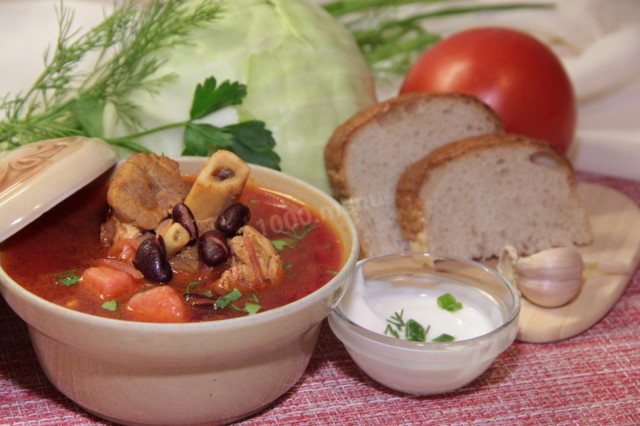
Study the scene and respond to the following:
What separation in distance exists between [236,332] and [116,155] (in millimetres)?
770

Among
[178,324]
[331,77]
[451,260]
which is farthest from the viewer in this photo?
[331,77]

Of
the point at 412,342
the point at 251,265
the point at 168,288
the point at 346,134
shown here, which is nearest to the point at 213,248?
the point at 251,265

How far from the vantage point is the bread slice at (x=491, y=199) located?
3.10m

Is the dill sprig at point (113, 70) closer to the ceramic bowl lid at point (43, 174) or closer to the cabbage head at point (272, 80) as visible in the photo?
the cabbage head at point (272, 80)

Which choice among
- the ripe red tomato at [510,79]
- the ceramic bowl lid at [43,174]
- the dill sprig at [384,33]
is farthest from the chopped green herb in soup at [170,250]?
the dill sprig at [384,33]

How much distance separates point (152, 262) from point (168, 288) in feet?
0.38

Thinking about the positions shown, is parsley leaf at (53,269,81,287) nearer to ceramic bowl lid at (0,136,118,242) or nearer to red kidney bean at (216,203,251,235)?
ceramic bowl lid at (0,136,118,242)

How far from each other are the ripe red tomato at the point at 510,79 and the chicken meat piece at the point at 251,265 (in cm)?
184

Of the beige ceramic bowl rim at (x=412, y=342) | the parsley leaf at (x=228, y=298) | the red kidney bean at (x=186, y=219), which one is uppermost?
the red kidney bean at (x=186, y=219)

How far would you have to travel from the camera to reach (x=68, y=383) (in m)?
2.08

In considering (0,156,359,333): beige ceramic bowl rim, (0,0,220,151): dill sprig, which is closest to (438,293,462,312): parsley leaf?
(0,156,359,333): beige ceramic bowl rim

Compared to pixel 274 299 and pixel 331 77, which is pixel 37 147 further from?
pixel 331 77

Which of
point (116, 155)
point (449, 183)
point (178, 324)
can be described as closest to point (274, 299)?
point (178, 324)

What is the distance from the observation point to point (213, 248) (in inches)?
86.6
